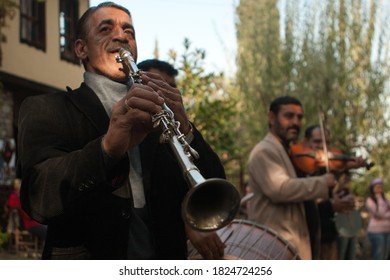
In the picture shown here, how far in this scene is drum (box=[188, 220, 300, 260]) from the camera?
3.48 meters

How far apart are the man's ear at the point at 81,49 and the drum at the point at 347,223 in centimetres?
448

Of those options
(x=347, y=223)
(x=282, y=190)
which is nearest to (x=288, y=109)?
(x=282, y=190)

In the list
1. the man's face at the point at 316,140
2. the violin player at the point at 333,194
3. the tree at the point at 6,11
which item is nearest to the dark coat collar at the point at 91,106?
the violin player at the point at 333,194

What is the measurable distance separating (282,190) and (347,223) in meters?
2.46

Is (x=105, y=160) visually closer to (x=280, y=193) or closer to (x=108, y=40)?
(x=108, y=40)

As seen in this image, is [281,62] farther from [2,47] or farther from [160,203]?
[160,203]

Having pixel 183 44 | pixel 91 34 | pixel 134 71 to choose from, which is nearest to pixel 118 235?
pixel 134 71

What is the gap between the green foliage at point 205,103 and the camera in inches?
309

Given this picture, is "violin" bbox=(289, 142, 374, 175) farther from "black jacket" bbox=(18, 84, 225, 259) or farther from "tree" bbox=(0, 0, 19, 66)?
"tree" bbox=(0, 0, 19, 66)

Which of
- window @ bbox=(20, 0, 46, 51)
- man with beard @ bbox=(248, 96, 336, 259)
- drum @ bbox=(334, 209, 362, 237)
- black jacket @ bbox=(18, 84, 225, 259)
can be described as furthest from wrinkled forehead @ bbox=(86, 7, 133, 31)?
window @ bbox=(20, 0, 46, 51)

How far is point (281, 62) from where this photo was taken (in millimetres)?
13844

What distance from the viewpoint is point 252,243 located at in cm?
359

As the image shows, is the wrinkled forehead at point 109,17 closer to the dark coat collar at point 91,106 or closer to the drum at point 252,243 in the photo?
the dark coat collar at point 91,106
